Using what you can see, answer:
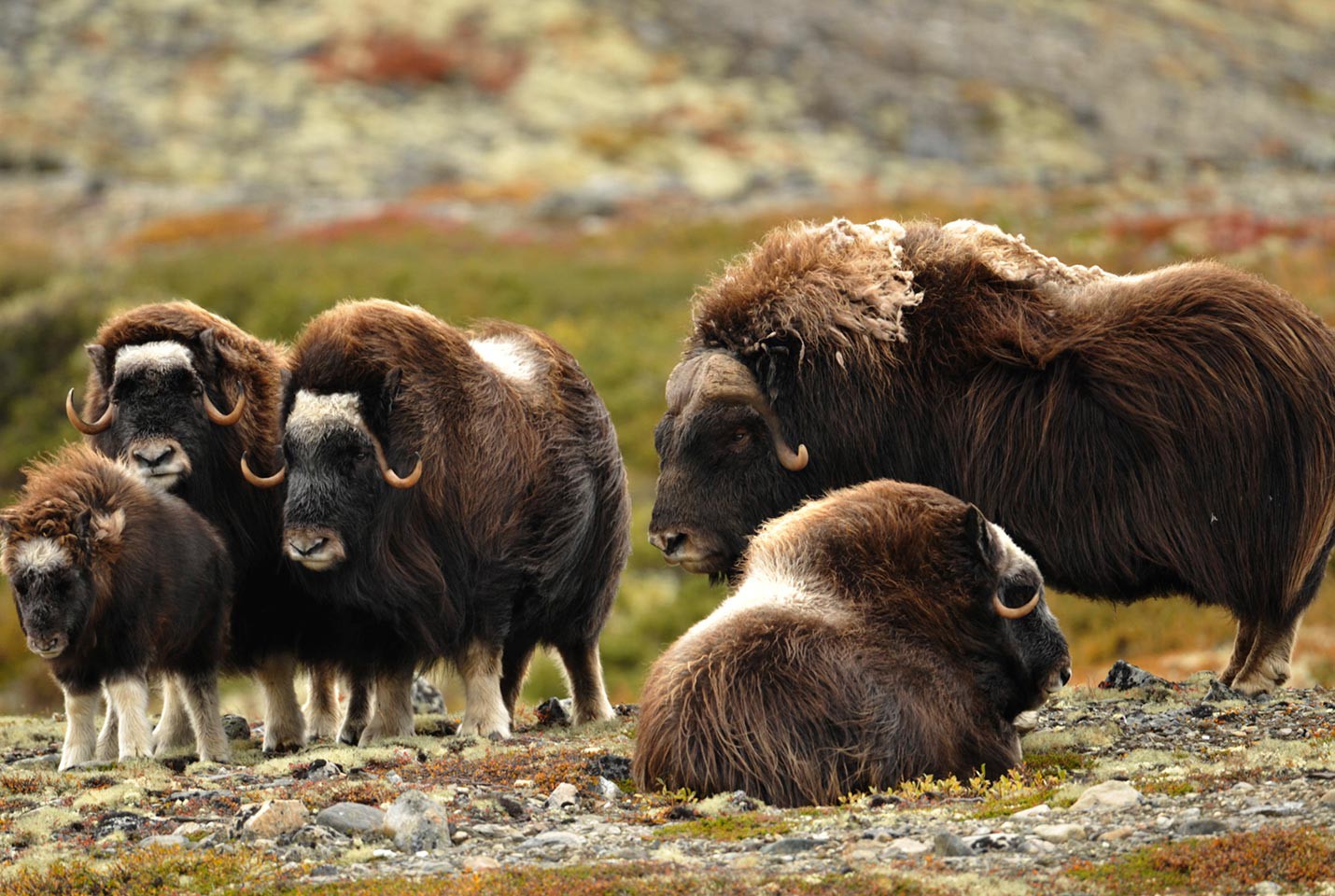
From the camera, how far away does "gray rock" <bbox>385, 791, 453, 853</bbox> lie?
12.1ft

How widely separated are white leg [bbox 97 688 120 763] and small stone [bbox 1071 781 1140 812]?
328 cm

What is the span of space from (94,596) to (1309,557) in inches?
148

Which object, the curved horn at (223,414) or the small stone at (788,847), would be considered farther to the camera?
the curved horn at (223,414)

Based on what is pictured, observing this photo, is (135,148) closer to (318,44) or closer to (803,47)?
(318,44)

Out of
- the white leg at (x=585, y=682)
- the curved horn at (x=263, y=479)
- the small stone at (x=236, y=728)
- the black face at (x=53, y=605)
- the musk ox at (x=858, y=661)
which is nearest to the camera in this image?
the musk ox at (x=858, y=661)

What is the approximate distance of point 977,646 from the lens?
4.56 meters

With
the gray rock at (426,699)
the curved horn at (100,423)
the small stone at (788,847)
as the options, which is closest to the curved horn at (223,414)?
the curved horn at (100,423)

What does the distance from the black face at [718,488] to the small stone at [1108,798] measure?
1886 mm

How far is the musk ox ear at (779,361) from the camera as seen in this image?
5488 mm

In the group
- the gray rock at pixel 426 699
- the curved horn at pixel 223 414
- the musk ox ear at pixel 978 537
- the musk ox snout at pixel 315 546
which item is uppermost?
the curved horn at pixel 223 414

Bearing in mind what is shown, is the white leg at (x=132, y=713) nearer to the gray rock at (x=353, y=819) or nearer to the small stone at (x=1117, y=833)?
the gray rock at (x=353, y=819)

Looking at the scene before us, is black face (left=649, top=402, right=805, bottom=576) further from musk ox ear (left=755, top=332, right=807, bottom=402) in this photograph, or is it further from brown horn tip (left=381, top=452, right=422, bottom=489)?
brown horn tip (left=381, top=452, right=422, bottom=489)

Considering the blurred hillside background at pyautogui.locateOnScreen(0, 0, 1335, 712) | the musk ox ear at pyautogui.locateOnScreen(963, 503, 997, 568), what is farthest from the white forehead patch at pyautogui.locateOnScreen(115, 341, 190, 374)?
the blurred hillside background at pyautogui.locateOnScreen(0, 0, 1335, 712)

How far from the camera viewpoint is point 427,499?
18.1 feet
